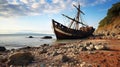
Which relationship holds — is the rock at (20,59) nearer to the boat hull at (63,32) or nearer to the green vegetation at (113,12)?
the boat hull at (63,32)

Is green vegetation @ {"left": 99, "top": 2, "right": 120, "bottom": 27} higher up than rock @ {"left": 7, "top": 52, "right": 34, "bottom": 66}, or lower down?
higher up

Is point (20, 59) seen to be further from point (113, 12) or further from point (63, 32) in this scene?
point (113, 12)

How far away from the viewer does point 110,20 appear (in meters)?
78.4

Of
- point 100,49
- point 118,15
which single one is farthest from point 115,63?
point 118,15

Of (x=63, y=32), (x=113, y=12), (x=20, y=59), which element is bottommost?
(x=63, y=32)

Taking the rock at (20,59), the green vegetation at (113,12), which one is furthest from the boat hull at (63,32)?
the rock at (20,59)

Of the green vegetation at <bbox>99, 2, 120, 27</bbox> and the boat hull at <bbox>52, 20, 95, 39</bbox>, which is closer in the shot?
the boat hull at <bbox>52, 20, 95, 39</bbox>

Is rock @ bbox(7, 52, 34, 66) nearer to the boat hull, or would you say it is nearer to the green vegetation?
the boat hull

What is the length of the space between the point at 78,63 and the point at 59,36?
5249 cm

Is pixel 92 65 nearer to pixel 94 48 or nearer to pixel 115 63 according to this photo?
pixel 115 63

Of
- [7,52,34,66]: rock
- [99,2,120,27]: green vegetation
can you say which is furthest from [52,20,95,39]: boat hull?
[7,52,34,66]: rock

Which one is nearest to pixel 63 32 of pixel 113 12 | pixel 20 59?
pixel 113 12

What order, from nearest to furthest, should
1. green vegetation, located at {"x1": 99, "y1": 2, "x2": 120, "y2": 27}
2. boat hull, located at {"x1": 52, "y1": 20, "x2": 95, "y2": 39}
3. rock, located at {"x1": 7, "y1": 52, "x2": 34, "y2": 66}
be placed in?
rock, located at {"x1": 7, "y1": 52, "x2": 34, "y2": 66} → boat hull, located at {"x1": 52, "y1": 20, "x2": 95, "y2": 39} → green vegetation, located at {"x1": 99, "y1": 2, "x2": 120, "y2": 27}

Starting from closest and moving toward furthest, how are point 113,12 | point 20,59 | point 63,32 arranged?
point 20,59 → point 63,32 → point 113,12
